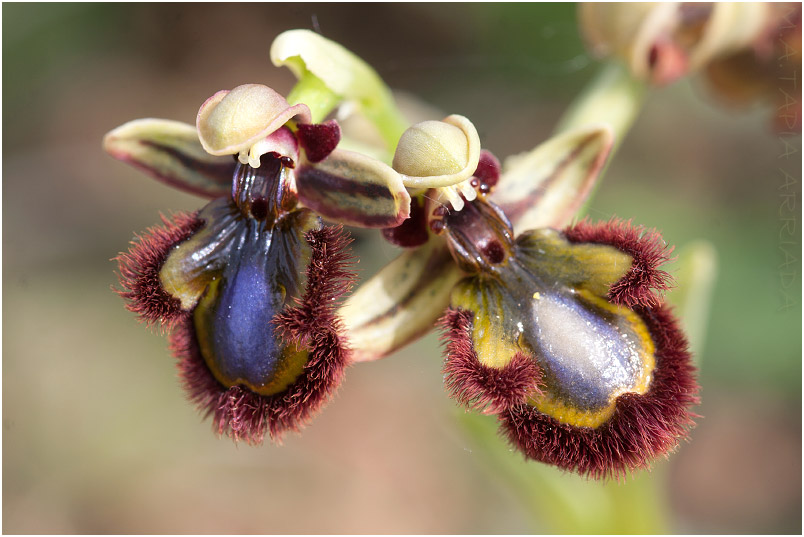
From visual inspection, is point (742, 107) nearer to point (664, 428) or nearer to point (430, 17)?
point (664, 428)

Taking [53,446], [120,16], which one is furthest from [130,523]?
[120,16]

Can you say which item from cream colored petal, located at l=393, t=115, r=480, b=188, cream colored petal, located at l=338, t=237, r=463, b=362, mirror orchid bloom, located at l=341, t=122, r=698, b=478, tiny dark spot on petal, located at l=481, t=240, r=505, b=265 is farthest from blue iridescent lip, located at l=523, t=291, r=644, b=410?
cream colored petal, located at l=393, t=115, r=480, b=188

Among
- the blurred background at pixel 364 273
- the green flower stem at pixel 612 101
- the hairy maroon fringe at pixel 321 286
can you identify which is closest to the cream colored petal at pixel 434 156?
the hairy maroon fringe at pixel 321 286

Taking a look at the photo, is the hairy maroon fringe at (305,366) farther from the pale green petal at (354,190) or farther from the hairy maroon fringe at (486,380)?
the hairy maroon fringe at (486,380)

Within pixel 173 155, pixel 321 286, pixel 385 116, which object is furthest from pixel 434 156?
pixel 173 155

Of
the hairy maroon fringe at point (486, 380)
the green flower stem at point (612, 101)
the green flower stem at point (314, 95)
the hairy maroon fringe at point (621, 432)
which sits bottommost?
the hairy maroon fringe at point (621, 432)

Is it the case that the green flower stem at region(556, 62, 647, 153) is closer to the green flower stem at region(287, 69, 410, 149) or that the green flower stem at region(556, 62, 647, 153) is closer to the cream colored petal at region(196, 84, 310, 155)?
the green flower stem at region(287, 69, 410, 149)
